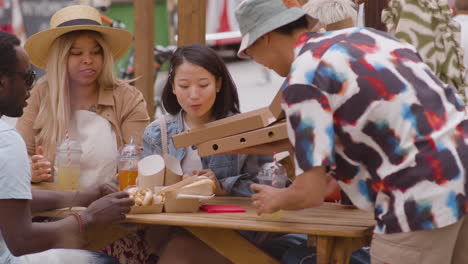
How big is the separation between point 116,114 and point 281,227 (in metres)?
1.64

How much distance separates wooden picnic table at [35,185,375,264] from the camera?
255 cm

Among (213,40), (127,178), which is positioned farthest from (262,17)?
(213,40)

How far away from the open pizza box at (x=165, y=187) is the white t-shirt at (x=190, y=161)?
15 centimetres

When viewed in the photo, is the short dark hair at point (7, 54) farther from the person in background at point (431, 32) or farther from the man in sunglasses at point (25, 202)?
the person in background at point (431, 32)

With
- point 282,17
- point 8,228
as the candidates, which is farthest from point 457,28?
point 8,228

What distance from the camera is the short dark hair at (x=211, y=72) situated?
137 inches

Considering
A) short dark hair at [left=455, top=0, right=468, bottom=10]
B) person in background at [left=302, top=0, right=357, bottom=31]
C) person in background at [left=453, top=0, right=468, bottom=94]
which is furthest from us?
short dark hair at [left=455, top=0, right=468, bottom=10]

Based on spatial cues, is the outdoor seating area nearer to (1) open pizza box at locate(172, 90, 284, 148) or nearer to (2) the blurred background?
(1) open pizza box at locate(172, 90, 284, 148)

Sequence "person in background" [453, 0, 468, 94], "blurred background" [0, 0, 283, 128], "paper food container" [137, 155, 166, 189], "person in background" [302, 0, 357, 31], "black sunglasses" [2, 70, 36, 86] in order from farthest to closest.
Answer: "blurred background" [0, 0, 283, 128] < "person in background" [453, 0, 468, 94] < "person in background" [302, 0, 357, 31] < "paper food container" [137, 155, 166, 189] < "black sunglasses" [2, 70, 36, 86]

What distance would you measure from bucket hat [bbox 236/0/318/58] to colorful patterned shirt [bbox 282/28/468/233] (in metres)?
0.28

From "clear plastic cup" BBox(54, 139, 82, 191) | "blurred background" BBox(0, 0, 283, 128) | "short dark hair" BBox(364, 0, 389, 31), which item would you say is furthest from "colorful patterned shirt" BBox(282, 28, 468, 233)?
"blurred background" BBox(0, 0, 283, 128)

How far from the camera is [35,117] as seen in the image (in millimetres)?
3883

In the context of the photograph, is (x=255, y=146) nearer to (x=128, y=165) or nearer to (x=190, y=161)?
(x=190, y=161)

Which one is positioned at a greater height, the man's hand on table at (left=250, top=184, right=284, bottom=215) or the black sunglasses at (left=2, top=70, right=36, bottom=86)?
the black sunglasses at (left=2, top=70, right=36, bottom=86)
